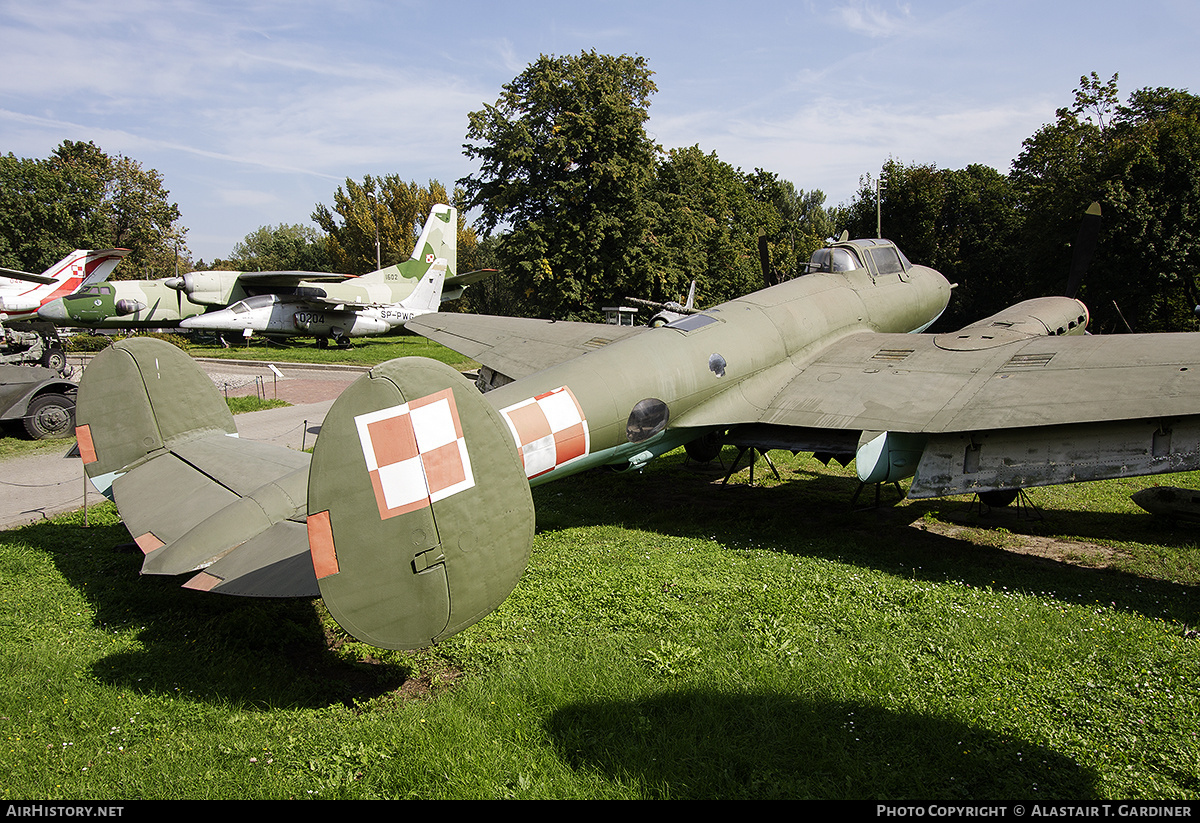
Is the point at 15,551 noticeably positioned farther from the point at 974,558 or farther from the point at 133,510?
the point at 974,558

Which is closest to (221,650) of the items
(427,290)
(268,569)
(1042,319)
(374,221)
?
(268,569)

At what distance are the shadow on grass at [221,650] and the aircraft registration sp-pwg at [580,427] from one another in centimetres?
64

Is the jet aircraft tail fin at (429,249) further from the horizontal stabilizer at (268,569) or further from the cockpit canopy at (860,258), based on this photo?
the horizontal stabilizer at (268,569)

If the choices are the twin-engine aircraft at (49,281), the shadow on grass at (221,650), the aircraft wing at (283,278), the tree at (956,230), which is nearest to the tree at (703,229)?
the tree at (956,230)

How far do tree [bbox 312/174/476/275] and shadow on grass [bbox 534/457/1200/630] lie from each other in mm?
50471

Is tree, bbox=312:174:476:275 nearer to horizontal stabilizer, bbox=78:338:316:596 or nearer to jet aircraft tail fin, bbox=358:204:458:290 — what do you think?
jet aircraft tail fin, bbox=358:204:458:290

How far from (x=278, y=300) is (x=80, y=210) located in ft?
109

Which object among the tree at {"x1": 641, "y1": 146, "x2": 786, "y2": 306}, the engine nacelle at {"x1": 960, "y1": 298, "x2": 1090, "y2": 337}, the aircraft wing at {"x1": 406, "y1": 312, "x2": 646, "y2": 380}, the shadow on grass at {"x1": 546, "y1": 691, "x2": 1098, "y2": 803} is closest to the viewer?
the shadow on grass at {"x1": 546, "y1": 691, "x2": 1098, "y2": 803}

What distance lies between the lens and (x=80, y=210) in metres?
51.1

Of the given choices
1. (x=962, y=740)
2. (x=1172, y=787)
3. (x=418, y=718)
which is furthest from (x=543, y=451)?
(x=1172, y=787)

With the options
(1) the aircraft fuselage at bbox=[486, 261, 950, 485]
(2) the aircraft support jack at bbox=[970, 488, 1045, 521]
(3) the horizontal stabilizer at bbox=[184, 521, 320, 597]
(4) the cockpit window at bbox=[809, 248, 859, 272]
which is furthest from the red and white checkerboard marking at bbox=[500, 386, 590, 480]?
(2) the aircraft support jack at bbox=[970, 488, 1045, 521]

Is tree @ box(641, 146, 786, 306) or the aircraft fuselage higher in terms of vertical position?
tree @ box(641, 146, 786, 306)

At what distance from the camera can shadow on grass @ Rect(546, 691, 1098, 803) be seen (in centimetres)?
379

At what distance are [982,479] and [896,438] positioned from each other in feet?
3.18
